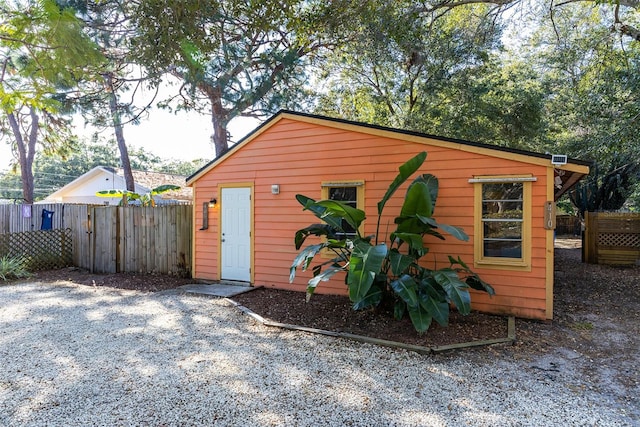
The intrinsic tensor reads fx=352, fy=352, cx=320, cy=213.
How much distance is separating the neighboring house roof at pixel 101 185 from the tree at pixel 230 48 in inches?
387

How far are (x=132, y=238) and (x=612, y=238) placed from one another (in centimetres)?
1334

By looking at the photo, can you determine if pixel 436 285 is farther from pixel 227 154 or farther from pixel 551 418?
pixel 227 154

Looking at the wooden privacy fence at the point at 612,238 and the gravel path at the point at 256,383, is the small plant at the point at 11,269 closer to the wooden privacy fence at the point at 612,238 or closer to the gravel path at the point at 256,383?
the gravel path at the point at 256,383

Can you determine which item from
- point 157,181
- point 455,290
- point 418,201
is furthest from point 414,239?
point 157,181

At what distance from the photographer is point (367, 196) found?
620 cm

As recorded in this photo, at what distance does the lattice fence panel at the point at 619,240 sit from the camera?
10117 mm

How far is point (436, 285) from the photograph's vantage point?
439 centimetres

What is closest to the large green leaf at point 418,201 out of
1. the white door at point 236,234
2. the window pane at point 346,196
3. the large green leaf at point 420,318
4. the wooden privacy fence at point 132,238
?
the large green leaf at point 420,318

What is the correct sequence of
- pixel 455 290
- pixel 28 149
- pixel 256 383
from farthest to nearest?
pixel 28 149 < pixel 455 290 < pixel 256 383

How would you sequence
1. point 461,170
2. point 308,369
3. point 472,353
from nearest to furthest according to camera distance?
point 308,369
point 472,353
point 461,170

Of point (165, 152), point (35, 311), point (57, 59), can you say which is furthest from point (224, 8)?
point (165, 152)

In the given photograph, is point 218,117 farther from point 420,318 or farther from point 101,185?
point 101,185

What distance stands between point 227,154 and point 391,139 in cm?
357

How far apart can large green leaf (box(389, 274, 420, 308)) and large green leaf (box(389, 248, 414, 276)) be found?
129mm
